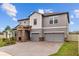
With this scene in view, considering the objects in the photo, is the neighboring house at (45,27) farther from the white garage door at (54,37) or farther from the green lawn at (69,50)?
the green lawn at (69,50)

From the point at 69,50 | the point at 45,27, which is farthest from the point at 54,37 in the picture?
the point at 69,50

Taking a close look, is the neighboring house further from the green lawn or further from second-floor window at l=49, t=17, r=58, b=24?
the green lawn

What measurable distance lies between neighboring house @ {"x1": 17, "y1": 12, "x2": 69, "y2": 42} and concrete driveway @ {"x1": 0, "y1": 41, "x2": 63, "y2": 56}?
86 millimetres

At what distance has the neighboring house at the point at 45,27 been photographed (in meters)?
2.77

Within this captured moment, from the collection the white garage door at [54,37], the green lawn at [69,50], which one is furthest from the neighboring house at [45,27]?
the green lawn at [69,50]

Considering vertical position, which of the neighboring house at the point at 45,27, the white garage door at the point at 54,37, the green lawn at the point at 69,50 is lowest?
the green lawn at the point at 69,50

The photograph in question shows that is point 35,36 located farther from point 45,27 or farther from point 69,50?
point 69,50

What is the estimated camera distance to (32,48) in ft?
9.23

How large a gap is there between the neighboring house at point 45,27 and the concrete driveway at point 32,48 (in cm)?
9

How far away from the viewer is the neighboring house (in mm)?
2770

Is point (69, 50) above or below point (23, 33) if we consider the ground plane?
below

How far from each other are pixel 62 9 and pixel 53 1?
19 cm

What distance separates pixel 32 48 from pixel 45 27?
385mm

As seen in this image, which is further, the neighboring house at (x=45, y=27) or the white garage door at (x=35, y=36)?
the white garage door at (x=35, y=36)
